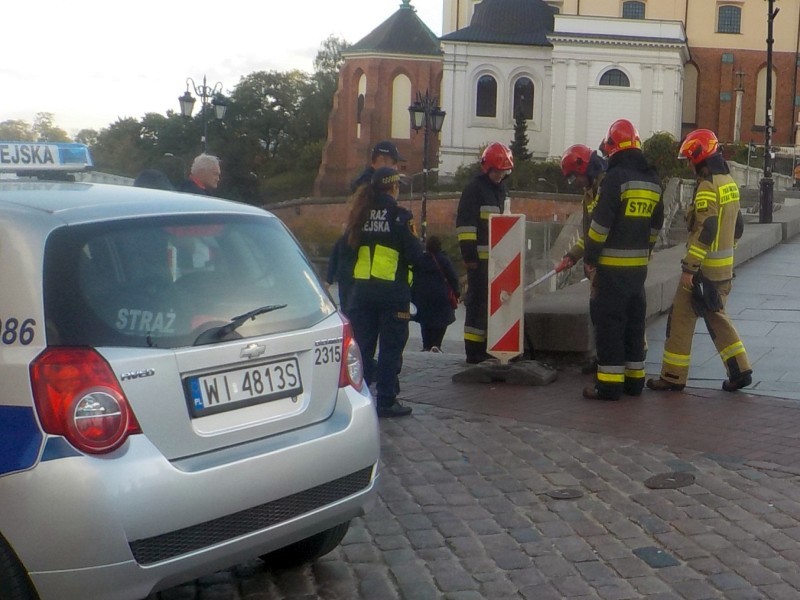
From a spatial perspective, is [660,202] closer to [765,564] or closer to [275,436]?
[765,564]

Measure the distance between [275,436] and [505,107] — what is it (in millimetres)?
67559

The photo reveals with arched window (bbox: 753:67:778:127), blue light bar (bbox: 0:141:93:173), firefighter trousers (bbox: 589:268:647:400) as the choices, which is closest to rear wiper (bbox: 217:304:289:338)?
blue light bar (bbox: 0:141:93:173)

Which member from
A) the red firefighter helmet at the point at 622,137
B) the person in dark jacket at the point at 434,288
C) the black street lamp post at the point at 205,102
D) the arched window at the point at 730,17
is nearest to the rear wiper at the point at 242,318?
the red firefighter helmet at the point at 622,137

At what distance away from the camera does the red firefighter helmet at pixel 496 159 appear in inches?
388

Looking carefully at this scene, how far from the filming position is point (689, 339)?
9023 millimetres

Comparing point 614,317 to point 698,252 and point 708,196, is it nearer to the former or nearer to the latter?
point 698,252

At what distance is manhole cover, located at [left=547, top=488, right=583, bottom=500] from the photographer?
6270 millimetres

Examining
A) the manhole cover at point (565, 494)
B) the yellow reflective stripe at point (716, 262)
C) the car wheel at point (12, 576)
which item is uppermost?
the yellow reflective stripe at point (716, 262)

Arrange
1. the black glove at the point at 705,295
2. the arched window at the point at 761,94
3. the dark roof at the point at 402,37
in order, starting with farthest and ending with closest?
the dark roof at the point at 402,37
the arched window at the point at 761,94
the black glove at the point at 705,295

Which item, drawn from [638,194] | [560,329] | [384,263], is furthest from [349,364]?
[560,329]

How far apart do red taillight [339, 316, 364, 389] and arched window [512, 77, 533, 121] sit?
66.6 m

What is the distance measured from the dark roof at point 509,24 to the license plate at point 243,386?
67.4 metres

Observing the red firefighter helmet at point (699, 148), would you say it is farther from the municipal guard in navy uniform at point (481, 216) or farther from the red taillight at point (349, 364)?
the red taillight at point (349, 364)

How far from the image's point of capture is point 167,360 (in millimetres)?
4172
